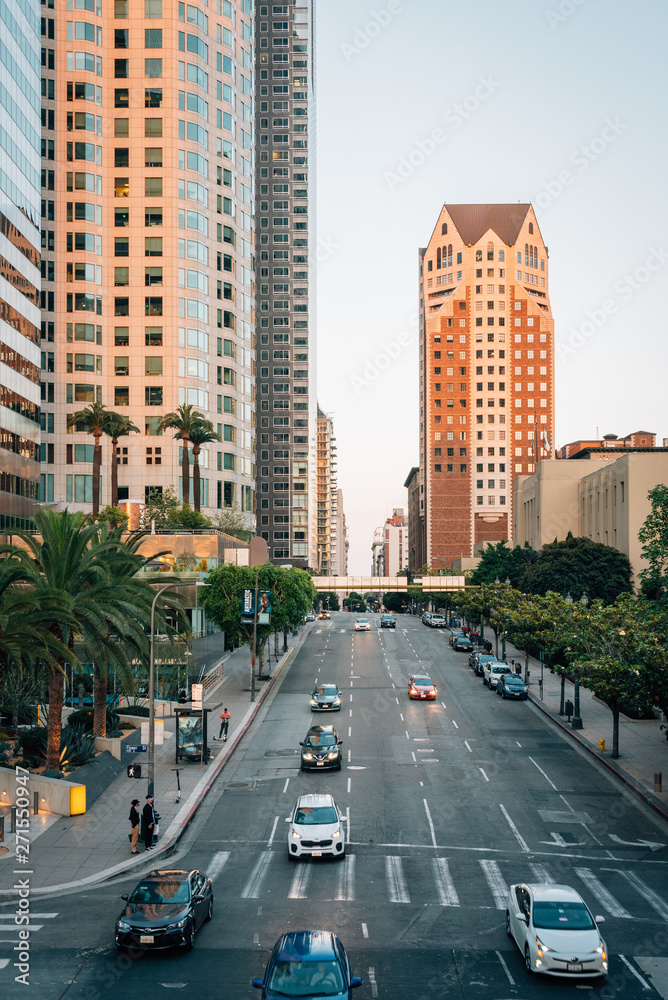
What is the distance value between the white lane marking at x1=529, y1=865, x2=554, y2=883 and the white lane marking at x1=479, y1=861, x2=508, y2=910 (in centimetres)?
95

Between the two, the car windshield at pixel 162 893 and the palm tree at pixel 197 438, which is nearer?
the car windshield at pixel 162 893

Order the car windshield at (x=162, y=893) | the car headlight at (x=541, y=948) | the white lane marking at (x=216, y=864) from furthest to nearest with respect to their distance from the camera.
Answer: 1. the white lane marking at (x=216, y=864)
2. the car windshield at (x=162, y=893)
3. the car headlight at (x=541, y=948)

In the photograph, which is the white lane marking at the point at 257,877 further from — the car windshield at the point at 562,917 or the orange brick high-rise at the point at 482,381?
the orange brick high-rise at the point at 482,381

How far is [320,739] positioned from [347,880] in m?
15.6

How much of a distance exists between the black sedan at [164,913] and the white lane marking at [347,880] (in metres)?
3.83

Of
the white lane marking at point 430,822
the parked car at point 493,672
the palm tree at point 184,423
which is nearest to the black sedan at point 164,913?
the white lane marking at point 430,822

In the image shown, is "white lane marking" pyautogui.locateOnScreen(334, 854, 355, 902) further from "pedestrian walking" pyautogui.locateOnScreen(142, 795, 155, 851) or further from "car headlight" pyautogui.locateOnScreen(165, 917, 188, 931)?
"pedestrian walking" pyautogui.locateOnScreen(142, 795, 155, 851)

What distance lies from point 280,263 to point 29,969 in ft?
499

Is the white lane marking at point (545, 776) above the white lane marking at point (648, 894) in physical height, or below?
below

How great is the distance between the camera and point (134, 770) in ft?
106

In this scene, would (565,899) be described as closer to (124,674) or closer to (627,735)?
(124,674)

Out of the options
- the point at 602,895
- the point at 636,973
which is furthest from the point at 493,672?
the point at 636,973

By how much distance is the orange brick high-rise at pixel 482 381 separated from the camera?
188375 mm

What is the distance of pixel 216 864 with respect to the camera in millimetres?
26672
